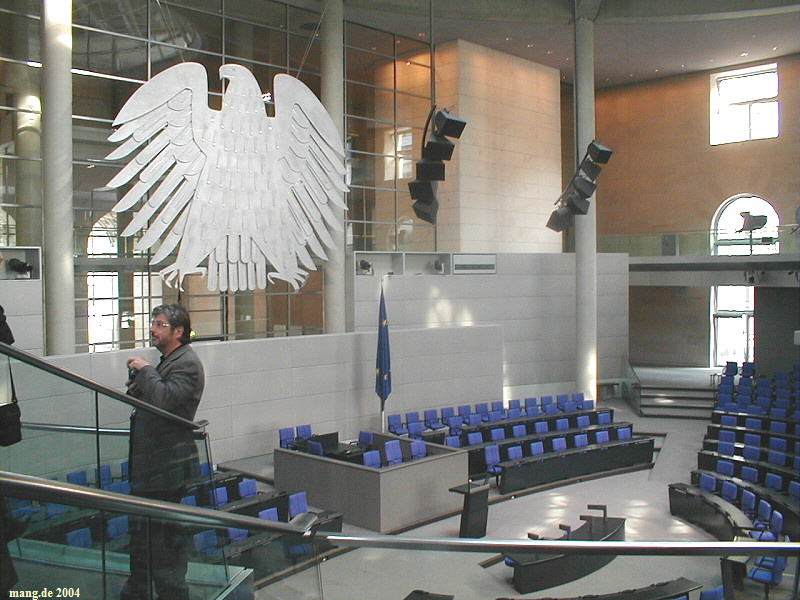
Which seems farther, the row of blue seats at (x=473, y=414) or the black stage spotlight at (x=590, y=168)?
the black stage spotlight at (x=590, y=168)

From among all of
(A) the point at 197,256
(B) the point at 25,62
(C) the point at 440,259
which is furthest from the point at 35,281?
(C) the point at 440,259

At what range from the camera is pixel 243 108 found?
13750 mm

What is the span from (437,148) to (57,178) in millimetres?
6158

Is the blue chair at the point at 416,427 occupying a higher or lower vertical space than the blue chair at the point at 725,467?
higher

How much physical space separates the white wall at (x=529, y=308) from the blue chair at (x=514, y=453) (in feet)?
15.7

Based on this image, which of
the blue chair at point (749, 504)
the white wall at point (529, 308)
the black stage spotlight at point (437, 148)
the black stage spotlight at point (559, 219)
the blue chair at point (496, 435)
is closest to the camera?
the blue chair at point (749, 504)

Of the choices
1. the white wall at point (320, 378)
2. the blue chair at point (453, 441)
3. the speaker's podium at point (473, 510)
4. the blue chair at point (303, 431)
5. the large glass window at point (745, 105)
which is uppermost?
the large glass window at point (745, 105)

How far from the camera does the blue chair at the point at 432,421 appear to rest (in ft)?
49.6

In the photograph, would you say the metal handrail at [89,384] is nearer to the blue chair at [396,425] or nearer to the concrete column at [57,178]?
the concrete column at [57,178]

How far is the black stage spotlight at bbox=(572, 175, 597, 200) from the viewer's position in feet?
52.1

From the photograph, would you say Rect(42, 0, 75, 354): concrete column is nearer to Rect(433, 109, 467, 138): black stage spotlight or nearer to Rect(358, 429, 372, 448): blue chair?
Rect(358, 429, 372, 448): blue chair

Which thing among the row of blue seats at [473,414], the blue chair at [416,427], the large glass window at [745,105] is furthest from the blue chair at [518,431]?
the large glass window at [745,105]

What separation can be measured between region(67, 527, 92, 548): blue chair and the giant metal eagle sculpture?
10331 millimetres

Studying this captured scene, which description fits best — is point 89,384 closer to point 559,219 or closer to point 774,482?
point 774,482
